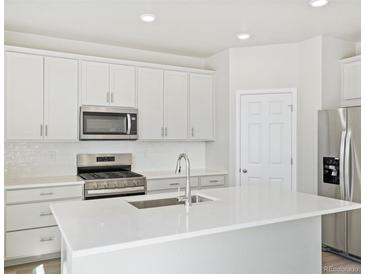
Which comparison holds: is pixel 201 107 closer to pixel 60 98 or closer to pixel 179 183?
pixel 179 183

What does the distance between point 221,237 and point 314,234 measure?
91 centimetres

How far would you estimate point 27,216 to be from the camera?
3266mm

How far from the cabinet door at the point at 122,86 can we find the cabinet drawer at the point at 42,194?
114cm

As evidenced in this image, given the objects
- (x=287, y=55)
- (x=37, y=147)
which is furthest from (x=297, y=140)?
(x=37, y=147)

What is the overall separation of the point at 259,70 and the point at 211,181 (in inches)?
63.9

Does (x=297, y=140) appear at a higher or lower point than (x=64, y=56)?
lower

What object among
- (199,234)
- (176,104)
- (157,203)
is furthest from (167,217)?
(176,104)

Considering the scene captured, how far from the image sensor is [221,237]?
2182mm

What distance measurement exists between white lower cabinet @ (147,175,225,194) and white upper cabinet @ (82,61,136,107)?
103 cm

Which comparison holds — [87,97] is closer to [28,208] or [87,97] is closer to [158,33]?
[158,33]

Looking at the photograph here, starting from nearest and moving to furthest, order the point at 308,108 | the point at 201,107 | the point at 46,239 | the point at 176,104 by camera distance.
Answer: the point at 46,239 → the point at 308,108 → the point at 176,104 → the point at 201,107

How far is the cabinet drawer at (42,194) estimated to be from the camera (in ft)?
10.5

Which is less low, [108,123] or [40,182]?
[108,123]

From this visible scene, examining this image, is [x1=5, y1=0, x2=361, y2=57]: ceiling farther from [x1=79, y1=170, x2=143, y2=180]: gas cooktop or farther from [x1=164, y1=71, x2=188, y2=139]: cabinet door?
[x1=79, y1=170, x2=143, y2=180]: gas cooktop
